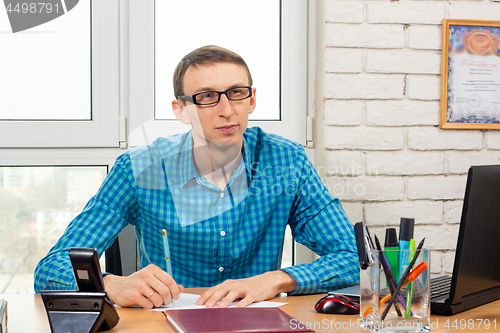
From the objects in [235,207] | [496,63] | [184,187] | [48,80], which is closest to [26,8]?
[48,80]

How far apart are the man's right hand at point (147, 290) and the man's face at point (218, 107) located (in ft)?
1.56

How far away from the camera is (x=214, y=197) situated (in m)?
1.26

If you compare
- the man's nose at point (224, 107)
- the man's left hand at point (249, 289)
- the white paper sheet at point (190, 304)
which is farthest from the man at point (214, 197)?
the white paper sheet at point (190, 304)

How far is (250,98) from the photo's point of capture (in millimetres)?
1280

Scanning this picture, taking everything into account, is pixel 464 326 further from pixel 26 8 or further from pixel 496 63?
pixel 26 8

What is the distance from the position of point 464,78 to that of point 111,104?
1240 mm

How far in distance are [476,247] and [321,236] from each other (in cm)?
48

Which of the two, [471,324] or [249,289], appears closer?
[471,324]

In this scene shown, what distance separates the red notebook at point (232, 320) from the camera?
0.66m

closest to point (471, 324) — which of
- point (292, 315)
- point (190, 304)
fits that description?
point (292, 315)

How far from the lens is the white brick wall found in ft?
4.91

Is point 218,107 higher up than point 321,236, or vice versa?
point 218,107

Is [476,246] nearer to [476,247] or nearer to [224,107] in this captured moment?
[476,247]

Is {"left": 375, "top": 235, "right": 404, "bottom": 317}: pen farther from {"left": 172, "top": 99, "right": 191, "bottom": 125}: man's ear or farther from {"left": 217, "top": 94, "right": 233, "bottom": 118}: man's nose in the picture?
{"left": 172, "top": 99, "right": 191, "bottom": 125}: man's ear
